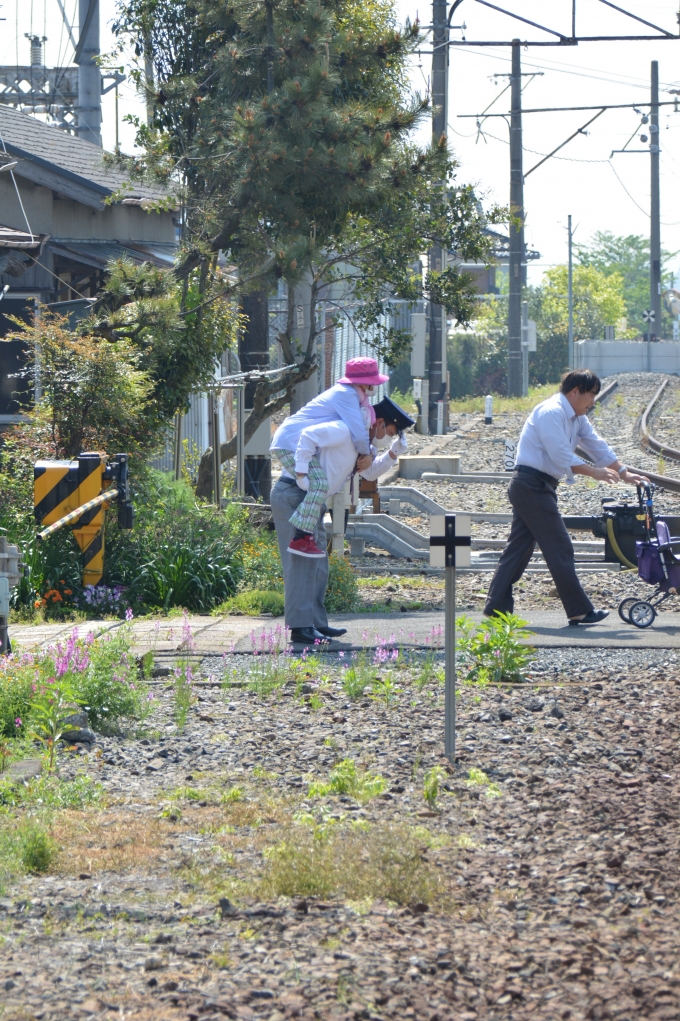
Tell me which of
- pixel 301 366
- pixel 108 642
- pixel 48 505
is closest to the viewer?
pixel 108 642

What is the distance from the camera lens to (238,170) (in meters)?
11.9

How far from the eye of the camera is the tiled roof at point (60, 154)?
1541cm

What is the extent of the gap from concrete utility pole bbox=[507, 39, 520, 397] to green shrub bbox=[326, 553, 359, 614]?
1130 inches

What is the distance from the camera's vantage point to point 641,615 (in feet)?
30.3

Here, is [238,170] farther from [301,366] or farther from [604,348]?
[604,348]

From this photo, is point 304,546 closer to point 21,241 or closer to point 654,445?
point 21,241

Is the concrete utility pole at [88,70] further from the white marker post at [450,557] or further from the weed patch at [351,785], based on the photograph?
the weed patch at [351,785]

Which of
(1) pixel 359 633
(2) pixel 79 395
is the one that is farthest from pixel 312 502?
(2) pixel 79 395

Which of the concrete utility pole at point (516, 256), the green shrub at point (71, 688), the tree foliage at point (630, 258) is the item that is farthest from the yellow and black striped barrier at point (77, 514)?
the tree foliage at point (630, 258)

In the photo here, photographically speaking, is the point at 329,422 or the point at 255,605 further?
the point at 255,605

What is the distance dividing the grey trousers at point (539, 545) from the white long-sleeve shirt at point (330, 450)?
1.34 meters

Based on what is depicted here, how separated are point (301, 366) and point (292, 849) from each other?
10850 millimetres

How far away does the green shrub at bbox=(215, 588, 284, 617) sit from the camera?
33.0 ft

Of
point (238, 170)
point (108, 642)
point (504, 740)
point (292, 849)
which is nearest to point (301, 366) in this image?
point (238, 170)
